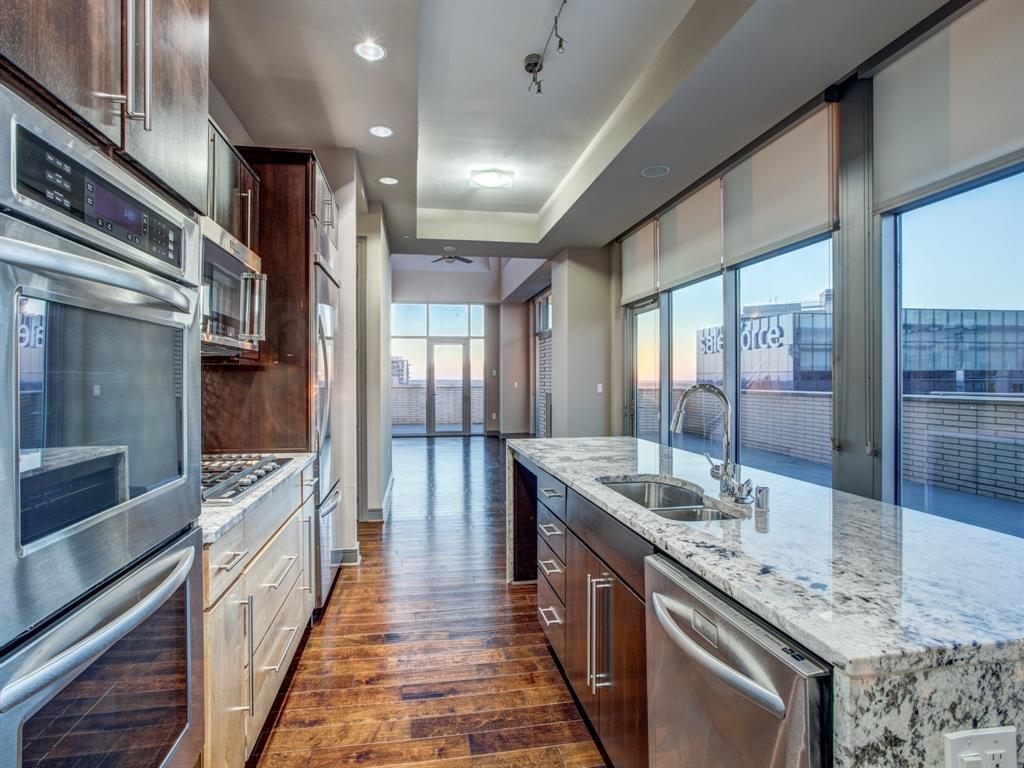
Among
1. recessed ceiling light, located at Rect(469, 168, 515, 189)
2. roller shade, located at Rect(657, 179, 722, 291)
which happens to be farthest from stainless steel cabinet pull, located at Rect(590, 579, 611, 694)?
recessed ceiling light, located at Rect(469, 168, 515, 189)

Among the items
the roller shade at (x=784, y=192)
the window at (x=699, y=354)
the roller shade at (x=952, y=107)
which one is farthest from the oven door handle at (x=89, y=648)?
the window at (x=699, y=354)

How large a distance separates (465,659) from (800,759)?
1888 mm

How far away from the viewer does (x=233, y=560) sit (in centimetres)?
152

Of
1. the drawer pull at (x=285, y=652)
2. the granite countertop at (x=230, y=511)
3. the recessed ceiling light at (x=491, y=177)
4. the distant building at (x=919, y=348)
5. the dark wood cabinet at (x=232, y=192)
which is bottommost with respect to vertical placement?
the drawer pull at (x=285, y=652)

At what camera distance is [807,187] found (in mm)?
2969

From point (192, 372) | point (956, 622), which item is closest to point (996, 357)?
point (956, 622)

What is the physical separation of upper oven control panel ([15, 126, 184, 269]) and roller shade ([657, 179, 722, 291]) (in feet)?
12.2

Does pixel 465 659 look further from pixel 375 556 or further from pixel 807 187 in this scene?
pixel 807 187

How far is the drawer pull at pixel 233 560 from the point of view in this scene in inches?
56.7

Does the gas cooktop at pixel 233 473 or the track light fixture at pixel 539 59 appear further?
the track light fixture at pixel 539 59

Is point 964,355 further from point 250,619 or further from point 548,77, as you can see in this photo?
point 250,619

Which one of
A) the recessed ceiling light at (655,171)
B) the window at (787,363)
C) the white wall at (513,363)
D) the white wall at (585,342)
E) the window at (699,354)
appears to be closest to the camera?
the window at (787,363)

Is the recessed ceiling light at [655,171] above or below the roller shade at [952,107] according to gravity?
above

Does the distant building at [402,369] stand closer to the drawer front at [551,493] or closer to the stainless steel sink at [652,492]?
the drawer front at [551,493]
